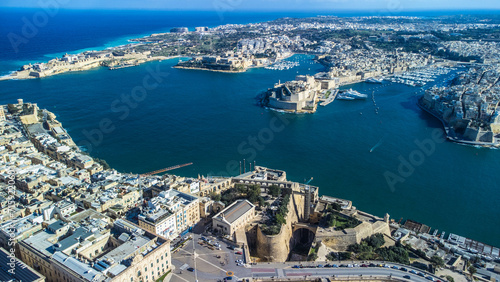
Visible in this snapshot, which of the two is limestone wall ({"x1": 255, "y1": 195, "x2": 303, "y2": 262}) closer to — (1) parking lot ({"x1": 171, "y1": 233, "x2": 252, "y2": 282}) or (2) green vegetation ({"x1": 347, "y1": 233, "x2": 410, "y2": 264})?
(1) parking lot ({"x1": 171, "y1": 233, "x2": 252, "y2": 282})

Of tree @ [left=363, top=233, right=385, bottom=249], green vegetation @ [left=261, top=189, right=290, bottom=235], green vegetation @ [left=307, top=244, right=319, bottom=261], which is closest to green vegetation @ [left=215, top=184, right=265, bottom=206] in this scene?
green vegetation @ [left=261, top=189, right=290, bottom=235]

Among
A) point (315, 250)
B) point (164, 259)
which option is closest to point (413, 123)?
point (315, 250)

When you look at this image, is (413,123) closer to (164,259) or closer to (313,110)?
(313,110)

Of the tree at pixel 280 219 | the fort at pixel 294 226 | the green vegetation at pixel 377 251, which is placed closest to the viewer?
the green vegetation at pixel 377 251

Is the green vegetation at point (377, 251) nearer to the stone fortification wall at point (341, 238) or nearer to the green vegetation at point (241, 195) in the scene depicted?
the stone fortification wall at point (341, 238)

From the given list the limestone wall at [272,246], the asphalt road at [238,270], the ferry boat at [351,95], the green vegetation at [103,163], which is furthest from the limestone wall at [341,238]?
the ferry boat at [351,95]
